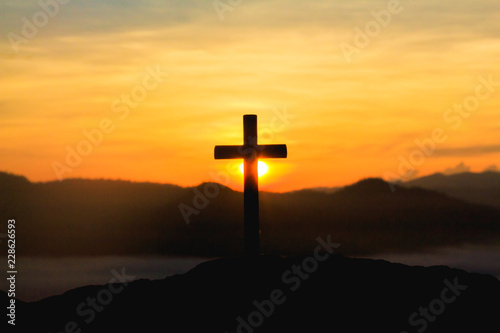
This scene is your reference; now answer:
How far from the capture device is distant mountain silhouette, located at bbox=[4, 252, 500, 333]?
541 inches

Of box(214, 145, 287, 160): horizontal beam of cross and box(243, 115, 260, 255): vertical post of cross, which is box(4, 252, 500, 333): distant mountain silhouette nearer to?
box(243, 115, 260, 255): vertical post of cross

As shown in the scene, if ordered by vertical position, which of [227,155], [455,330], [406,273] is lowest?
[455,330]

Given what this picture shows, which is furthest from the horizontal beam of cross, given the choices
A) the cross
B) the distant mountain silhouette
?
the distant mountain silhouette

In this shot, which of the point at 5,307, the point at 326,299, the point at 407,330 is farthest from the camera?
the point at 5,307

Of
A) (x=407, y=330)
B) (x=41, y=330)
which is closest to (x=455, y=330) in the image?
(x=407, y=330)

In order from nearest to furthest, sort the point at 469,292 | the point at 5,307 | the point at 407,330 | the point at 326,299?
1. the point at 407,330
2. the point at 326,299
3. the point at 469,292
4. the point at 5,307

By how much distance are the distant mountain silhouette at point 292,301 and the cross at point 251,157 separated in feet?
2.37

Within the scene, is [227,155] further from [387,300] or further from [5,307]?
[5,307]

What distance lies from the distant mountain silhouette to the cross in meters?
0.72

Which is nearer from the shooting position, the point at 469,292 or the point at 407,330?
the point at 407,330

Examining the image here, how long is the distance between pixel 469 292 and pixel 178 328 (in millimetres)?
6070

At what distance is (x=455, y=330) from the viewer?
13797mm

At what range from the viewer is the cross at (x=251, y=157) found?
15570 mm

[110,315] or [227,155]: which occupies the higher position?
[227,155]
